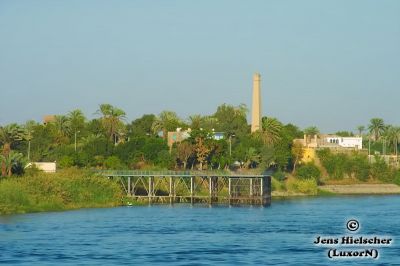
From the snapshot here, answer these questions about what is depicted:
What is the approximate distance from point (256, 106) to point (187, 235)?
98.6 metres

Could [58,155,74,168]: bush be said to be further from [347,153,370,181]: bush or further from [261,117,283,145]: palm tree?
[347,153,370,181]: bush

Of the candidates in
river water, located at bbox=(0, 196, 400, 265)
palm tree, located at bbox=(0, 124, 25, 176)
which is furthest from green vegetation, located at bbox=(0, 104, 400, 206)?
river water, located at bbox=(0, 196, 400, 265)

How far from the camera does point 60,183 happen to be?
114 metres

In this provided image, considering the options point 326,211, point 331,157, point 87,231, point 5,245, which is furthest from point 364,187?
point 5,245

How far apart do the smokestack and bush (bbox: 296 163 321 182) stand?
10147mm

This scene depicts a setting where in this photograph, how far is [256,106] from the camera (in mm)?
177875

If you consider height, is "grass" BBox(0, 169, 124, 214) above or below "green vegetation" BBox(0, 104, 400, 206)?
below

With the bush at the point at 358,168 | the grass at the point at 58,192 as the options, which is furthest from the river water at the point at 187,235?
the bush at the point at 358,168

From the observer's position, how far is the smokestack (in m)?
177

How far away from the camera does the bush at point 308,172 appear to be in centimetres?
17038

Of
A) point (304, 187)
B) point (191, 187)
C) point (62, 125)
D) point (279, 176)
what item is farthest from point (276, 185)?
point (62, 125)

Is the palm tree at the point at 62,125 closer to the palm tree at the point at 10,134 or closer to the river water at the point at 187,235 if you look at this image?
the palm tree at the point at 10,134

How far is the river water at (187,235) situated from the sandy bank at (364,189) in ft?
181

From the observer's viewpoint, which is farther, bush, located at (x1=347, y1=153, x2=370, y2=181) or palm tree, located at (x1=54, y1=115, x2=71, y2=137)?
bush, located at (x1=347, y1=153, x2=370, y2=181)
